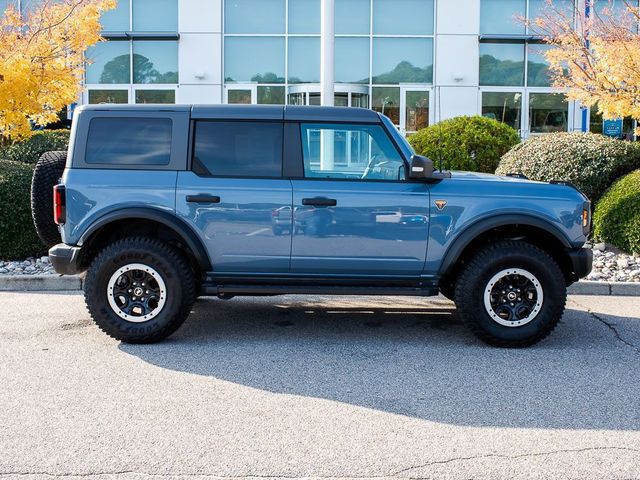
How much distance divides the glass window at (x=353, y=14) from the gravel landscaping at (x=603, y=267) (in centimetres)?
1397

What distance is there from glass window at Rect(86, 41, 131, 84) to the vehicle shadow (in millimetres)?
16538


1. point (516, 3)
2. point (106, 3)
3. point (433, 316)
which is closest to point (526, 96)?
point (516, 3)

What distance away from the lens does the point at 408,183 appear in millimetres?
A: 6020

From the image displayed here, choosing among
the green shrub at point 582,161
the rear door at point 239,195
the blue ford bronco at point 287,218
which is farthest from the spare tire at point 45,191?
the green shrub at point 582,161

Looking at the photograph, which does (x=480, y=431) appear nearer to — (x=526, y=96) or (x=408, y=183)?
(x=408, y=183)

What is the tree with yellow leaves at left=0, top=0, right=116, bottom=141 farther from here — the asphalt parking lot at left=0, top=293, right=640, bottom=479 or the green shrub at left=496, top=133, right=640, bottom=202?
the green shrub at left=496, top=133, right=640, bottom=202

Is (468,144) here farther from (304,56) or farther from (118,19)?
(118,19)

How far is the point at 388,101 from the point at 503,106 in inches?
141

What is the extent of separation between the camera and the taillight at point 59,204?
590cm

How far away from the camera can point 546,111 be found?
2256cm

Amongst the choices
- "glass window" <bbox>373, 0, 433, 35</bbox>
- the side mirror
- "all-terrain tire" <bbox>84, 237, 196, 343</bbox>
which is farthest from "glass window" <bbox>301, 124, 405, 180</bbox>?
"glass window" <bbox>373, 0, 433, 35</bbox>

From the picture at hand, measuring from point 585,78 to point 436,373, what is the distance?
27.2 ft

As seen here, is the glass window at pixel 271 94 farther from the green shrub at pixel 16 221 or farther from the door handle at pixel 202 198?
the door handle at pixel 202 198

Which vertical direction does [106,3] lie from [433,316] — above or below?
above
